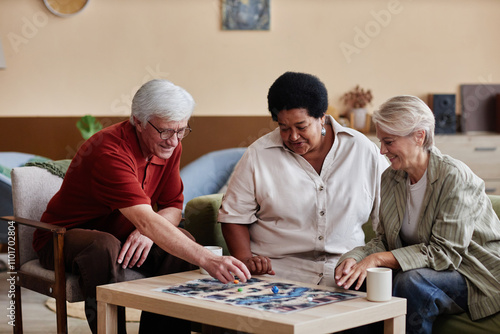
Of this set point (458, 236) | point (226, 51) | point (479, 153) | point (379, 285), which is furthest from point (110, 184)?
point (479, 153)

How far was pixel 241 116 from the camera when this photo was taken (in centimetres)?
530

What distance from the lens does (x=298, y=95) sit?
2330 millimetres

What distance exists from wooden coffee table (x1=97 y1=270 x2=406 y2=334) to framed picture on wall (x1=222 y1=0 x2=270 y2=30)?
3533 millimetres

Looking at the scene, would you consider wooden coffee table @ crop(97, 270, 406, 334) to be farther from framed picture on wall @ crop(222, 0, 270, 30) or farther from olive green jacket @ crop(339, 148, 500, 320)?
framed picture on wall @ crop(222, 0, 270, 30)

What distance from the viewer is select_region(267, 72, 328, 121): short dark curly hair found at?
7.64ft

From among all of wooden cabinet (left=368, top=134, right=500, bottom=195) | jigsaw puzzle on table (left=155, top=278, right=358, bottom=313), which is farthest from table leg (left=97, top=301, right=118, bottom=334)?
wooden cabinet (left=368, top=134, right=500, bottom=195)

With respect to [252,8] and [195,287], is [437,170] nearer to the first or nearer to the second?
[195,287]

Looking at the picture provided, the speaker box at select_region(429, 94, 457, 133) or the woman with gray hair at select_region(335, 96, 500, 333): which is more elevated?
the speaker box at select_region(429, 94, 457, 133)

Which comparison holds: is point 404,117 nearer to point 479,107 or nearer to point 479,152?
point 479,152

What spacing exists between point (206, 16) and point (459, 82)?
7.22 feet

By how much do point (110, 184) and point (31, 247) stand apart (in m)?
0.68

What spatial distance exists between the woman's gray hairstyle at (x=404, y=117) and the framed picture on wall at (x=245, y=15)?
3276 mm

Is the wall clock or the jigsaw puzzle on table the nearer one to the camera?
the jigsaw puzzle on table

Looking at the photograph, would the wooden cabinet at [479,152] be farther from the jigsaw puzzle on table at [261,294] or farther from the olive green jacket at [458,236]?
the jigsaw puzzle on table at [261,294]
